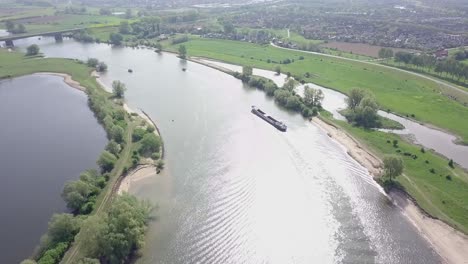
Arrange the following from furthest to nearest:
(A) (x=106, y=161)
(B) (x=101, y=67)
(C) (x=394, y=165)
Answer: (B) (x=101, y=67)
(A) (x=106, y=161)
(C) (x=394, y=165)

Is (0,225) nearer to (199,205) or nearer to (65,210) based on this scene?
(65,210)

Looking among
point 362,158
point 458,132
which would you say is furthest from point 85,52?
point 458,132

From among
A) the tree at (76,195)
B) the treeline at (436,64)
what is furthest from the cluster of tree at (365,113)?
the tree at (76,195)

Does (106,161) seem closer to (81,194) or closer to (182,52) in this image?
(81,194)

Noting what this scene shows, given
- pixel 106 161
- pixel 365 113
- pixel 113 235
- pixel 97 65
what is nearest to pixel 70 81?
pixel 97 65

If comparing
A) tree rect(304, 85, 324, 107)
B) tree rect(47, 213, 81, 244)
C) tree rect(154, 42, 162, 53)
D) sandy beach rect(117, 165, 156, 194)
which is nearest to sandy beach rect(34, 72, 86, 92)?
tree rect(154, 42, 162, 53)

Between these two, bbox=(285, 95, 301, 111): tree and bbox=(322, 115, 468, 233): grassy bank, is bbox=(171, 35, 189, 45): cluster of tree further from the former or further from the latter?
bbox=(322, 115, 468, 233): grassy bank

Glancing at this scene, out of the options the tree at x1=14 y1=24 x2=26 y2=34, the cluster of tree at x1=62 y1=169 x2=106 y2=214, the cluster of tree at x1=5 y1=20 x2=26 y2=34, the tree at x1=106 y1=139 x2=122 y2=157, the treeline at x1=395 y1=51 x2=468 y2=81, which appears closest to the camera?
the cluster of tree at x1=62 y1=169 x2=106 y2=214

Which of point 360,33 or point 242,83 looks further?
point 360,33
